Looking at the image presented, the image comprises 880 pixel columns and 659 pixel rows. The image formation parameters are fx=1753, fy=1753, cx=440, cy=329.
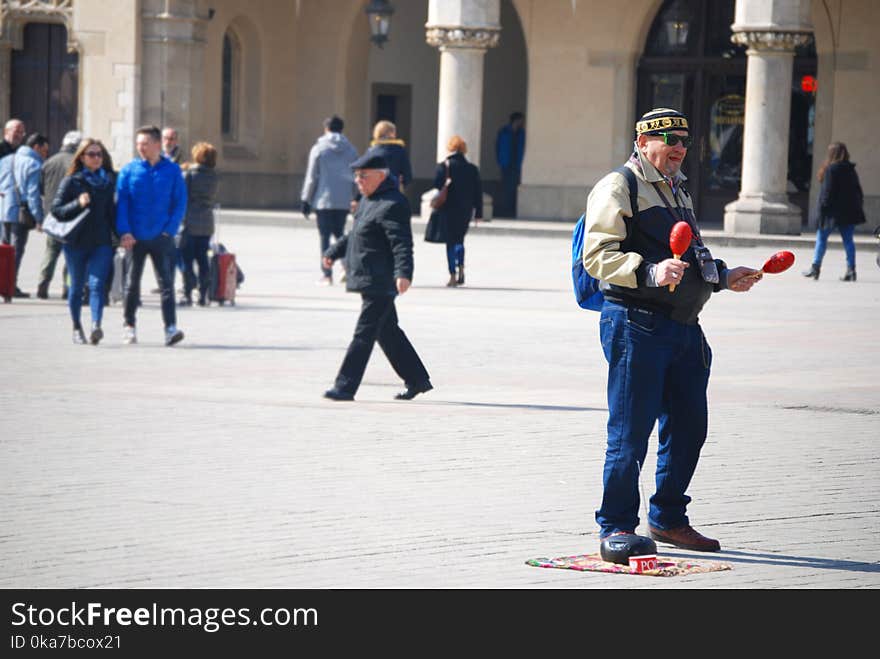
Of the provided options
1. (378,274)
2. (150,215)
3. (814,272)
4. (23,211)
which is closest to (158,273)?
(150,215)

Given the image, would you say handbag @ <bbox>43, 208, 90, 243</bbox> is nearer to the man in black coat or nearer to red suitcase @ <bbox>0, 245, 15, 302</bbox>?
red suitcase @ <bbox>0, 245, 15, 302</bbox>

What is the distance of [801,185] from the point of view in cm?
2952

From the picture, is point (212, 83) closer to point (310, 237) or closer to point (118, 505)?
point (310, 237)

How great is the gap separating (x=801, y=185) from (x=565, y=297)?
13033 mm

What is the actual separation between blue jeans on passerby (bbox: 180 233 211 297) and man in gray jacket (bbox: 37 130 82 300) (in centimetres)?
121

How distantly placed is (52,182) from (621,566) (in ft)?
39.2

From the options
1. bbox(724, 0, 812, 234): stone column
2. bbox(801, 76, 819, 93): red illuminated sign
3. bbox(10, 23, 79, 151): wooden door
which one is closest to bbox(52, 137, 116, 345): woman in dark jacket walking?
bbox(724, 0, 812, 234): stone column

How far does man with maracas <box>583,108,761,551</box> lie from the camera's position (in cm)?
657

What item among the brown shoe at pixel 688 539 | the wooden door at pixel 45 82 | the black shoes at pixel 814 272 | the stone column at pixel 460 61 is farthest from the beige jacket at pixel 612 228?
the wooden door at pixel 45 82

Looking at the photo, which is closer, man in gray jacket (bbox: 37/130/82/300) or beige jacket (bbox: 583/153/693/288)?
beige jacket (bbox: 583/153/693/288)

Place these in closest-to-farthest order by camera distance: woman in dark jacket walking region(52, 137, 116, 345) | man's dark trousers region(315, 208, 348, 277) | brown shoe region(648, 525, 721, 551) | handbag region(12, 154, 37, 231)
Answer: brown shoe region(648, 525, 721, 551) → woman in dark jacket walking region(52, 137, 116, 345) → handbag region(12, 154, 37, 231) → man's dark trousers region(315, 208, 348, 277)

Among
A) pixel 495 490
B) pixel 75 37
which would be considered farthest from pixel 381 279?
pixel 75 37

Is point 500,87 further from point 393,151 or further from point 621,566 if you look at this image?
point 621,566

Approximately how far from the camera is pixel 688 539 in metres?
6.79
